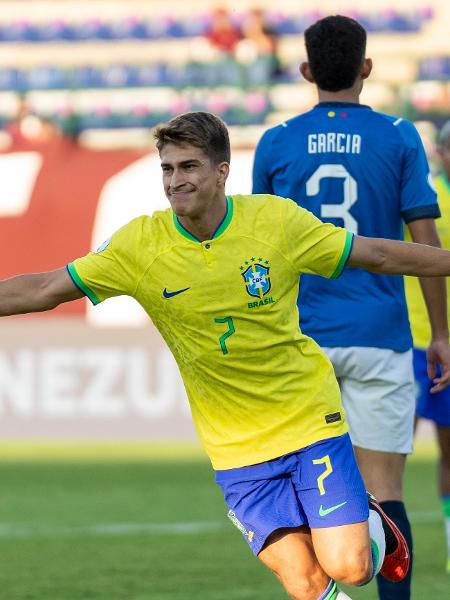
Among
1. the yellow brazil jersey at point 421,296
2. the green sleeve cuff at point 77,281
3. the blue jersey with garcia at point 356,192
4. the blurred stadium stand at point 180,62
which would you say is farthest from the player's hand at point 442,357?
the blurred stadium stand at point 180,62

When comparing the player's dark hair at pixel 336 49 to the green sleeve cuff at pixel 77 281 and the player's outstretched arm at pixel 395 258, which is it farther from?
the green sleeve cuff at pixel 77 281

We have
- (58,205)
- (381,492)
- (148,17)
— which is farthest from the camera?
(148,17)

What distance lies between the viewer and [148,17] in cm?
2186

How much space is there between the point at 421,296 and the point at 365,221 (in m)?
1.96

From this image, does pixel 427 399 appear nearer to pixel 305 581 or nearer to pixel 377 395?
pixel 377 395

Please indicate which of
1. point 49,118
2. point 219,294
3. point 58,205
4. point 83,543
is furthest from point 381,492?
point 49,118

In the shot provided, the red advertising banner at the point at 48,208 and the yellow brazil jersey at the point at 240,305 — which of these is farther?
the red advertising banner at the point at 48,208

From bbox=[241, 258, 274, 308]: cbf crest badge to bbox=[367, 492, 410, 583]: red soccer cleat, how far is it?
889 millimetres

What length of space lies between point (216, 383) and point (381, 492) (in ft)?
3.13

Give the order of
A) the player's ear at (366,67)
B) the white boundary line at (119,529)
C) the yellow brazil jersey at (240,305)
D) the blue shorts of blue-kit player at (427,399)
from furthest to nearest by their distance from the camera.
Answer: the white boundary line at (119,529), the blue shorts of blue-kit player at (427,399), the player's ear at (366,67), the yellow brazil jersey at (240,305)

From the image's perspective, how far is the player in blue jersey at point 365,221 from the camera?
15.8ft

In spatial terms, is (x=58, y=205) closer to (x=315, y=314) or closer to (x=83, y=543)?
(x=83, y=543)

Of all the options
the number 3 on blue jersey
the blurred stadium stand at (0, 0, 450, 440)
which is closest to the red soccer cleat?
the number 3 on blue jersey

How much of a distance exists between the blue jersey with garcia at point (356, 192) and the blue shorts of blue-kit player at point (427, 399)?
5.22 feet
